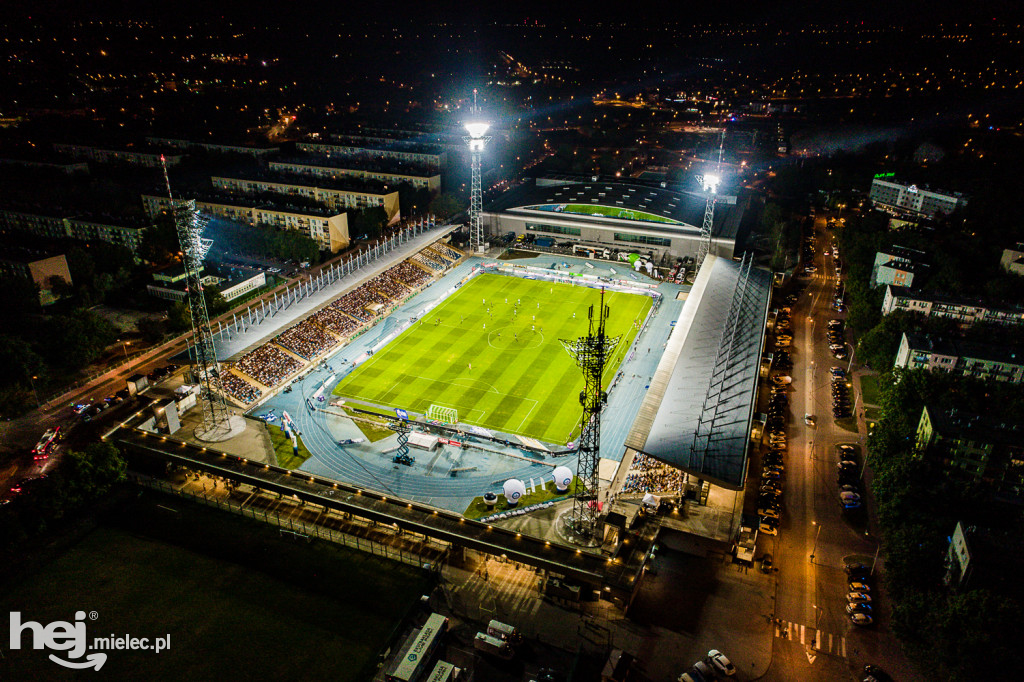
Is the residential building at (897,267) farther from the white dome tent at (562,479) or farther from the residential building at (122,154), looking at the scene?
the residential building at (122,154)

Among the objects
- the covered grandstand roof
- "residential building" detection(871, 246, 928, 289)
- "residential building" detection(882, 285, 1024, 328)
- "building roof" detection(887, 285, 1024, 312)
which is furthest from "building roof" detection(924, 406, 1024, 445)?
"residential building" detection(871, 246, 928, 289)

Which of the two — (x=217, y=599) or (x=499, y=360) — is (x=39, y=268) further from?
(x=217, y=599)

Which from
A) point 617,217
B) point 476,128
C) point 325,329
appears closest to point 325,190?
point 476,128

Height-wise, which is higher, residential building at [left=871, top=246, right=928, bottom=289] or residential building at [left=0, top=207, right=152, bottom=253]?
residential building at [left=871, top=246, right=928, bottom=289]

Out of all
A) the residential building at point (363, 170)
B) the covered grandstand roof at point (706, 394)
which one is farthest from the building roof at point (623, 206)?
the covered grandstand roof at point (706, 394)

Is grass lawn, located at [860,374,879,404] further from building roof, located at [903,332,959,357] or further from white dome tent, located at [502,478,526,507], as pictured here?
white dome tent, located at [502,478,526,507]

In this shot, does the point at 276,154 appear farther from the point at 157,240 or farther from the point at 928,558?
the point at 928,558
